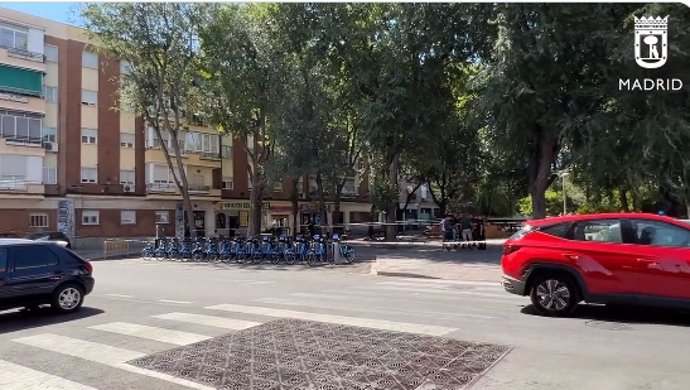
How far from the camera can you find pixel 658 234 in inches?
344

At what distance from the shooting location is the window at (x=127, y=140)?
43.0 metres

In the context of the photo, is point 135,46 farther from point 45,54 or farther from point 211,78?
point 45,54

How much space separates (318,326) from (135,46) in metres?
27.8

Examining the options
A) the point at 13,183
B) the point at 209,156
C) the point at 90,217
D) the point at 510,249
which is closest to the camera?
the point at 510,249

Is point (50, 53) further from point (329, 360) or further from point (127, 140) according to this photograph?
point (329, 360)

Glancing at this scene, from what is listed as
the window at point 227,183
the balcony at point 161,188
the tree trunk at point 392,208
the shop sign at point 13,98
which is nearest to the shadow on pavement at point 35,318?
the tree trunk at point 392,208

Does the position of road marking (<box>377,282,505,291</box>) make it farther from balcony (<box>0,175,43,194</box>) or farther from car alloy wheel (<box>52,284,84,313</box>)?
balcony (<box>0,175,43,194</box>)

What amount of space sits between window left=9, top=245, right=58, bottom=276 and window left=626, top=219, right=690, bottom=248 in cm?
984

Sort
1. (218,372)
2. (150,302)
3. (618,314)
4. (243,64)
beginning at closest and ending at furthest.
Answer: (218,372)
(618,314)
(150,302)
(243,64)

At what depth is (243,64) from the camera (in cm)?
3194

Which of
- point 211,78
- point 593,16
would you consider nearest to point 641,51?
point 593,16

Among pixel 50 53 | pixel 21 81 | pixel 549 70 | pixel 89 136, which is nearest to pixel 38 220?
pixel 89 136

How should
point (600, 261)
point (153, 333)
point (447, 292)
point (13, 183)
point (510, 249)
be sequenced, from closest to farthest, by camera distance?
1. point (153, 333)
2. point (600, 261)
3. point (510, 249)
4. point (447, 292)
5. point (13, 183)

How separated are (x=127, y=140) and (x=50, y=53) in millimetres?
7774
